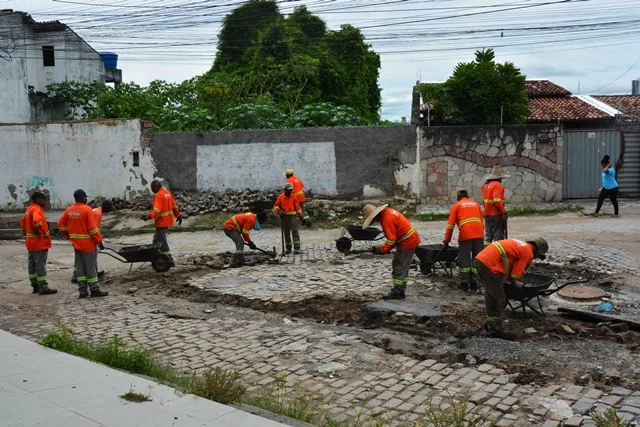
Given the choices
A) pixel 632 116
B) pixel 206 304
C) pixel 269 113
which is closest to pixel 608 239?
pixel 206 304

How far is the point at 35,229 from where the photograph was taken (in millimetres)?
10891

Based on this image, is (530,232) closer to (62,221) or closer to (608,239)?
(608,239)

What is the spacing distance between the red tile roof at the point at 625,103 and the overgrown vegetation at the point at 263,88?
14543 millimetres

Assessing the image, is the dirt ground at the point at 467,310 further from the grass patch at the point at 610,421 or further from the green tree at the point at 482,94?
the green tree at the point at 482,94

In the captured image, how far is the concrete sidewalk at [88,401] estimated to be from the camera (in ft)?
16.1

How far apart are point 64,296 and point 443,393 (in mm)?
7420

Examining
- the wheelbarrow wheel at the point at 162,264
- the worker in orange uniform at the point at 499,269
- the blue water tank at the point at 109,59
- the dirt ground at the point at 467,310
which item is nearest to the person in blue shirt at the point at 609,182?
the dirt ground at the point at 467,310

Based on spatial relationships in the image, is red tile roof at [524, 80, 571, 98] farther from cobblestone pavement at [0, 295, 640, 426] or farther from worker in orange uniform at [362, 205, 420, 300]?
cobblestone pavement at [0, 295, 640, 426]

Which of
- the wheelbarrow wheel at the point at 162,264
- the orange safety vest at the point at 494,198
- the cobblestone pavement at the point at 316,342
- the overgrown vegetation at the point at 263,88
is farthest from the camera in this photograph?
the overgrown vegetation at the point at 263,88

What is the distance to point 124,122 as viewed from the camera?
70.4 ft

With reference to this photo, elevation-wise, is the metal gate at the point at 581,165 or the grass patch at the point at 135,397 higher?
the metal gate at the point at 581,165

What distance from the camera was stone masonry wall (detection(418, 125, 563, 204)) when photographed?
1995 cm

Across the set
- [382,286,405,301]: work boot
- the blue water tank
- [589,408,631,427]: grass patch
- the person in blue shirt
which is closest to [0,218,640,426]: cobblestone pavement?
[589,408,631,427]: grass patch

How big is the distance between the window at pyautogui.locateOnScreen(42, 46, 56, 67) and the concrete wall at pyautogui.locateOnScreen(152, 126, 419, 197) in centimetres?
1625
